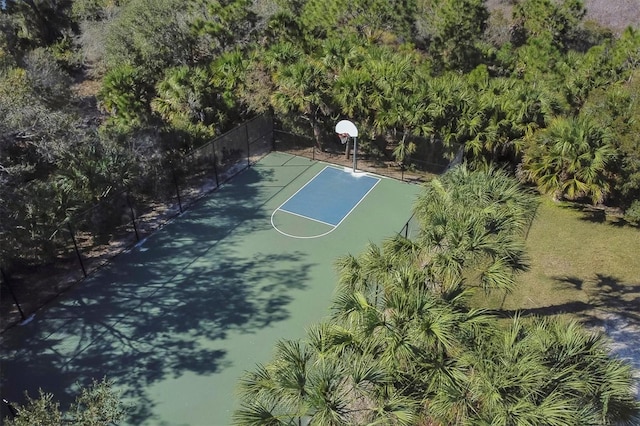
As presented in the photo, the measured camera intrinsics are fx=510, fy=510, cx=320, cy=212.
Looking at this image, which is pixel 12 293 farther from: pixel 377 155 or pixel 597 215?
pixel 597 215

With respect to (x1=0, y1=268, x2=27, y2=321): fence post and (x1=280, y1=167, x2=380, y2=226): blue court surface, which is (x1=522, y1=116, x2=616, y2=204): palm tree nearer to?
(x1=280, y1=167, x2=380, y2=226): blue court surface

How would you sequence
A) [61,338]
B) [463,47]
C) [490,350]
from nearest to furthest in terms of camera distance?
[490,350]
[61,338]
[463,47]

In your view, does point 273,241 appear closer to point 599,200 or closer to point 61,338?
point 61,338

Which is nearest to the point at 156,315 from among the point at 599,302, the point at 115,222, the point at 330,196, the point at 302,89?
the point at 115,222

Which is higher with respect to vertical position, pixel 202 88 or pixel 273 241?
pixel 202 88

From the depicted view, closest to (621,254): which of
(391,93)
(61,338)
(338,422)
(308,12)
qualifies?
(391,93)

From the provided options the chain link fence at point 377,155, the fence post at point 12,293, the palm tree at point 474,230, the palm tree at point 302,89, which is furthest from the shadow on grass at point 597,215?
the fence post at point 12,293

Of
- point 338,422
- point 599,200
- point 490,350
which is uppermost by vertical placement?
point 490,350
